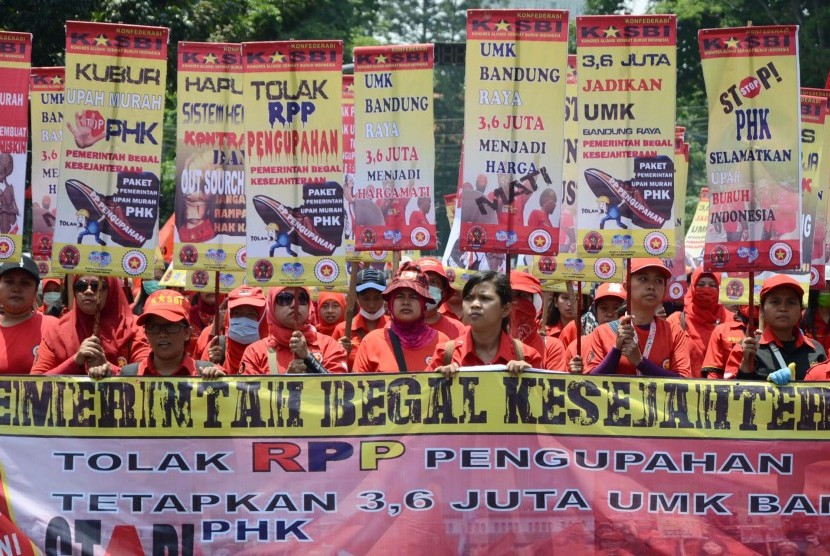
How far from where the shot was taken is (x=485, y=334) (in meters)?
7.29

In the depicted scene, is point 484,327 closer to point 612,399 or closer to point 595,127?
point 612,399

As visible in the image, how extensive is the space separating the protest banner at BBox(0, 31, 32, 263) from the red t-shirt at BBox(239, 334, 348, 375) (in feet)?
5.18

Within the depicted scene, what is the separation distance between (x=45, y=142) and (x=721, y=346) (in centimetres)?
525

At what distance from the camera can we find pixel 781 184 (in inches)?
303

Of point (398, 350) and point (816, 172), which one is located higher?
point (816, 172)

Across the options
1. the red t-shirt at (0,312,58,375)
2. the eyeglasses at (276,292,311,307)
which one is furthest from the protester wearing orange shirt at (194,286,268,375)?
the red t-shirt at (0,312,58,375)

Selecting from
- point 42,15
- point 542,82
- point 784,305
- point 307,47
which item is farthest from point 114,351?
point 42,15

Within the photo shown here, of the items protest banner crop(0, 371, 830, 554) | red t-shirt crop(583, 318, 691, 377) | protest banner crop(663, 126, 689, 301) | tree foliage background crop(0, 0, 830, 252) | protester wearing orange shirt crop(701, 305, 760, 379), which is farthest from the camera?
tree foliage background crop(0, 0, 830, 252)

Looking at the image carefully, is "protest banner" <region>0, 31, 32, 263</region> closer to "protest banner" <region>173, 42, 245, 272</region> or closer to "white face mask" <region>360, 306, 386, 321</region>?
"protest banner" <region>173, 42, 245, 272</region>

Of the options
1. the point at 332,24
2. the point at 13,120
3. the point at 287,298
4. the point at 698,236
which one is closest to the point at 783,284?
the point at 287,298

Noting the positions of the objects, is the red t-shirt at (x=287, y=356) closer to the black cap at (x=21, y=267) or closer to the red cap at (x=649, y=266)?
the black cap at (x=21, y=267)

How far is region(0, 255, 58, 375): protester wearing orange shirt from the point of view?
8.12m

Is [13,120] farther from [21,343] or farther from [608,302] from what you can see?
[608,302]

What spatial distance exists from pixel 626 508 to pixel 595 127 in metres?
2.25
